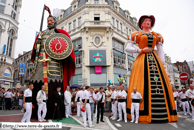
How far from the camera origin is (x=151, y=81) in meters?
5.98

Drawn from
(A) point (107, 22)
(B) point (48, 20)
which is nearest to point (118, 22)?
(A) point (107, 22)

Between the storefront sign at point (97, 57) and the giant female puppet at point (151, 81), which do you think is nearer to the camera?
the giant female puppet at point (151, 81)

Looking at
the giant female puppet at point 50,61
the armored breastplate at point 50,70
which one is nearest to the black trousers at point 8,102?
the giant female puppet at point 50,61

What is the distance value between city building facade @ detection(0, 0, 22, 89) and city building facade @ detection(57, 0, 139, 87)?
1031 cm

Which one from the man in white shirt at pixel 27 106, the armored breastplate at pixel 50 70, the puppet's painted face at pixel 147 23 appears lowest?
the man in white shirt at pixel 27 106

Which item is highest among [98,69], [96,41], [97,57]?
[96,41]

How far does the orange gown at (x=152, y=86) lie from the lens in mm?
5554

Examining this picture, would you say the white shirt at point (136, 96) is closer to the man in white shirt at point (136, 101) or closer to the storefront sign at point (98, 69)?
the man in white shirt at point (136, 101)

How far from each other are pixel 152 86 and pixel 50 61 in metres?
4.89

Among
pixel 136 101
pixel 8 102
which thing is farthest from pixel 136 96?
pixel 8 102

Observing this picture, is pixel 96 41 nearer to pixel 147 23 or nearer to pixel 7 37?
pixel 7 37

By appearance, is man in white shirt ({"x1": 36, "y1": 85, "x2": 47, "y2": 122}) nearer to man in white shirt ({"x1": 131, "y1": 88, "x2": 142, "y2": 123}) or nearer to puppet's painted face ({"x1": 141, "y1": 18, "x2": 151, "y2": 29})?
man in white shirt ({"x1": 131, "y1": 88, "x2": 142, "y2": 123})

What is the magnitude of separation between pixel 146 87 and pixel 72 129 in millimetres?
3558

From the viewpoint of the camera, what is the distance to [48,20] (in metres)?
7.08
